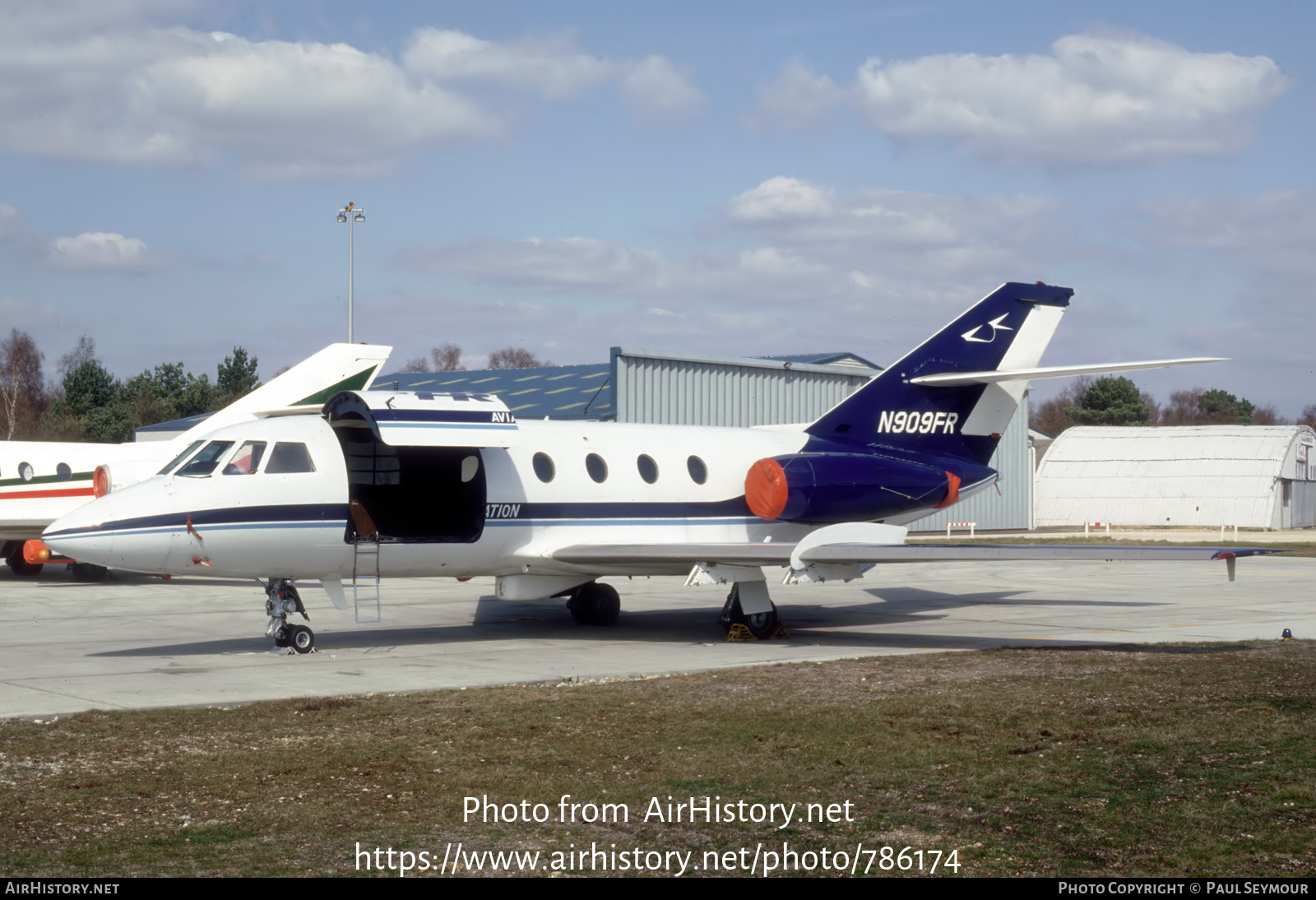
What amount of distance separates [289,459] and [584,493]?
406cm

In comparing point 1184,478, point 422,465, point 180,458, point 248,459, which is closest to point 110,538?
point 180,458

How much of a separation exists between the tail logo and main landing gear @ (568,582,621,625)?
22.8 feet

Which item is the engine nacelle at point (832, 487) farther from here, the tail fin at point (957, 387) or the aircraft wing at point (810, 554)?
the aircraft wing at point (810, 554)

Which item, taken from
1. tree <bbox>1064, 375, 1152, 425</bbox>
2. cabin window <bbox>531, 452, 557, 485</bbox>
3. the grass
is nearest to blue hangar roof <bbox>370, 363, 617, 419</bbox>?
cabin window <bbox>531, 452, 557, 485</bbox>

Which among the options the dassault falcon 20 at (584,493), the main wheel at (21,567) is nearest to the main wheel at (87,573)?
the main wheel at (21,567)

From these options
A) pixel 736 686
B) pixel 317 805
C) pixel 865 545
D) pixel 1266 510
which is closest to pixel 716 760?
pixel 317 805

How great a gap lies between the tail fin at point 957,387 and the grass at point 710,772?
7841mm

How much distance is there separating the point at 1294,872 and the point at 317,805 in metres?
5.28

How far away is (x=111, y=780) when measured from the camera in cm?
812

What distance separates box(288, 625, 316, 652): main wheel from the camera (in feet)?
49.6

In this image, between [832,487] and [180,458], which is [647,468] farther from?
[180,458]

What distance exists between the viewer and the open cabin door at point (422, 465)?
15.6 metres

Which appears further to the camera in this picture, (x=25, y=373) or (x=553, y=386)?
(x=25, y=373)

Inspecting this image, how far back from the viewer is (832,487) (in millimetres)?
18578
